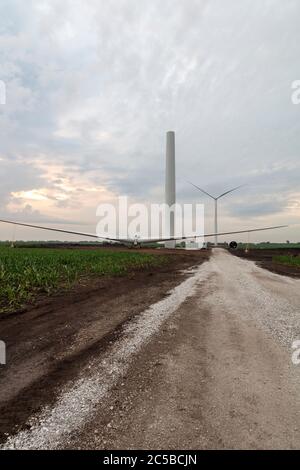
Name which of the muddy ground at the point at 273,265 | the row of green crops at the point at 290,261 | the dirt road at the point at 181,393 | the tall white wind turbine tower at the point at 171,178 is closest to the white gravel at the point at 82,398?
the dirt road at the point at 181,393

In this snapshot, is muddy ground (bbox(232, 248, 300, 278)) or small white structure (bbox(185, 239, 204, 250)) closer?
muddy ground (bbox(232, 248, 300, 278))

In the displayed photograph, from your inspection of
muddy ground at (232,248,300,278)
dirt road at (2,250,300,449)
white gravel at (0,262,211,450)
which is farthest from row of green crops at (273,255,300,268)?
white gravel at (0,262,211,450)

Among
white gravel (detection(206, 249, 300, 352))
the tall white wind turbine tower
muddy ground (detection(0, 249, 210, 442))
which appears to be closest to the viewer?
muddy ground (detection(0, 249, 210, 442))

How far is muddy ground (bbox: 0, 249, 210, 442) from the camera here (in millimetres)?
4262

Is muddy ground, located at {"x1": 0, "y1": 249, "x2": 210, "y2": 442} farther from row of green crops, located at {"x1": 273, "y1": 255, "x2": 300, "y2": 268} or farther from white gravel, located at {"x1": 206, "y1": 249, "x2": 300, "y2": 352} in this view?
row of green crops, located at {"x1": 273, "y1": 255, "x2": 300, "y2": 268}

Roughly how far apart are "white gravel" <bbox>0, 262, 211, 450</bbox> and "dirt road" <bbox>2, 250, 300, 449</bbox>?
0.04 feet

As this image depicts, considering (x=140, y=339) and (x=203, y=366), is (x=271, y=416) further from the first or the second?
(x=140, y=339)

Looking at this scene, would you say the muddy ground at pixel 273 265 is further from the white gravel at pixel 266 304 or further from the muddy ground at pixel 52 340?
the muddy ground at pixel 52 340

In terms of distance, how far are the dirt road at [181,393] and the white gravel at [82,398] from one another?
13 mm

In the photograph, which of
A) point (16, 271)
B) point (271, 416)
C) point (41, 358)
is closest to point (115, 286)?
point (16, 271)

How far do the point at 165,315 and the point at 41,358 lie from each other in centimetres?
393

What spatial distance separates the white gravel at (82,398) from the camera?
3.38 meters
